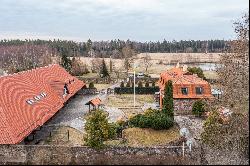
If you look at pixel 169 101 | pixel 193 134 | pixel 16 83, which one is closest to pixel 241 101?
pixel 193 134

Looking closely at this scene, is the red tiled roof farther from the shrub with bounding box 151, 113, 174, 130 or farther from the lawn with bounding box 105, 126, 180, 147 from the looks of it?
the shrub with bounding box 151, 113, 174, 130

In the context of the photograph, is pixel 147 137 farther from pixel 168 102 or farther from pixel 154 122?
pixel 168 102

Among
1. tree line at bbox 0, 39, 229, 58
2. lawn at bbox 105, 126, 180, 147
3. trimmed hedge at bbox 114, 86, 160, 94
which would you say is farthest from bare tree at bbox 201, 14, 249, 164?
tree line at bbox 0, 39, 229, 58

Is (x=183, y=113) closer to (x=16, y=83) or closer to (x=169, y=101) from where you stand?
(x=169, y=101)

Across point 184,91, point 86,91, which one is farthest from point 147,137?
point 86,91

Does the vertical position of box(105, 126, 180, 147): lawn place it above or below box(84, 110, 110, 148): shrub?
below

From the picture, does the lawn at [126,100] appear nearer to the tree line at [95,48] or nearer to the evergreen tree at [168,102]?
the evergreen tree at [168,102]
